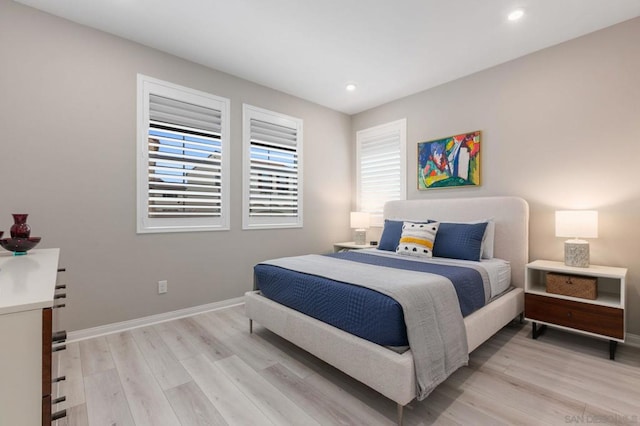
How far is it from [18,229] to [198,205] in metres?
1.59

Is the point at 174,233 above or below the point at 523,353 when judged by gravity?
above

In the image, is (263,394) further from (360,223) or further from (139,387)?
(360,223)

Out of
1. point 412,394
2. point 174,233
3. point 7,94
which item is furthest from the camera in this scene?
point 174,233

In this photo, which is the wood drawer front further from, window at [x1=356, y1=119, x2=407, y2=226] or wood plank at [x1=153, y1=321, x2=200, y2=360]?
wood plank at [x1=153, y1=321, x2=200, y2=360]

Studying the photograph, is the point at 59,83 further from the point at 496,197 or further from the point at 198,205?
the point at 496,197

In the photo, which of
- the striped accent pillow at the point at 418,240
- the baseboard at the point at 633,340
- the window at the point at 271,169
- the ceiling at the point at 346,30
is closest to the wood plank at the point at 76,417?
the window at the point at 271,169

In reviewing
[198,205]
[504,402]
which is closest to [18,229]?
[198,205]

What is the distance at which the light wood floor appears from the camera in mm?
1618

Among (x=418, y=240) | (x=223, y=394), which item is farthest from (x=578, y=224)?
(x=223, y=394)

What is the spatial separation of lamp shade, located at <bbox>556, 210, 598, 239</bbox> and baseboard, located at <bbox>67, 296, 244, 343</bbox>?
3317mm

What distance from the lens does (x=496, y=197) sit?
3.15 meters

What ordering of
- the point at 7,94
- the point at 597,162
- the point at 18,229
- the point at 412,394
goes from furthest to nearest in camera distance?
the point at 597,162 → the point at 7,94 → the point at 18,229 → the point at 412,394

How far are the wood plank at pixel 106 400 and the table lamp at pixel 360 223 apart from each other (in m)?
3.12

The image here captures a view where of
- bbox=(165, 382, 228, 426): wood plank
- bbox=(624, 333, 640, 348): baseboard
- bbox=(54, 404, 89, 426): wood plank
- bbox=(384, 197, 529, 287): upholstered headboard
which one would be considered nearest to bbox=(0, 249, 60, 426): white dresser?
bbox=(165, 382, 228, 426): wood plank
